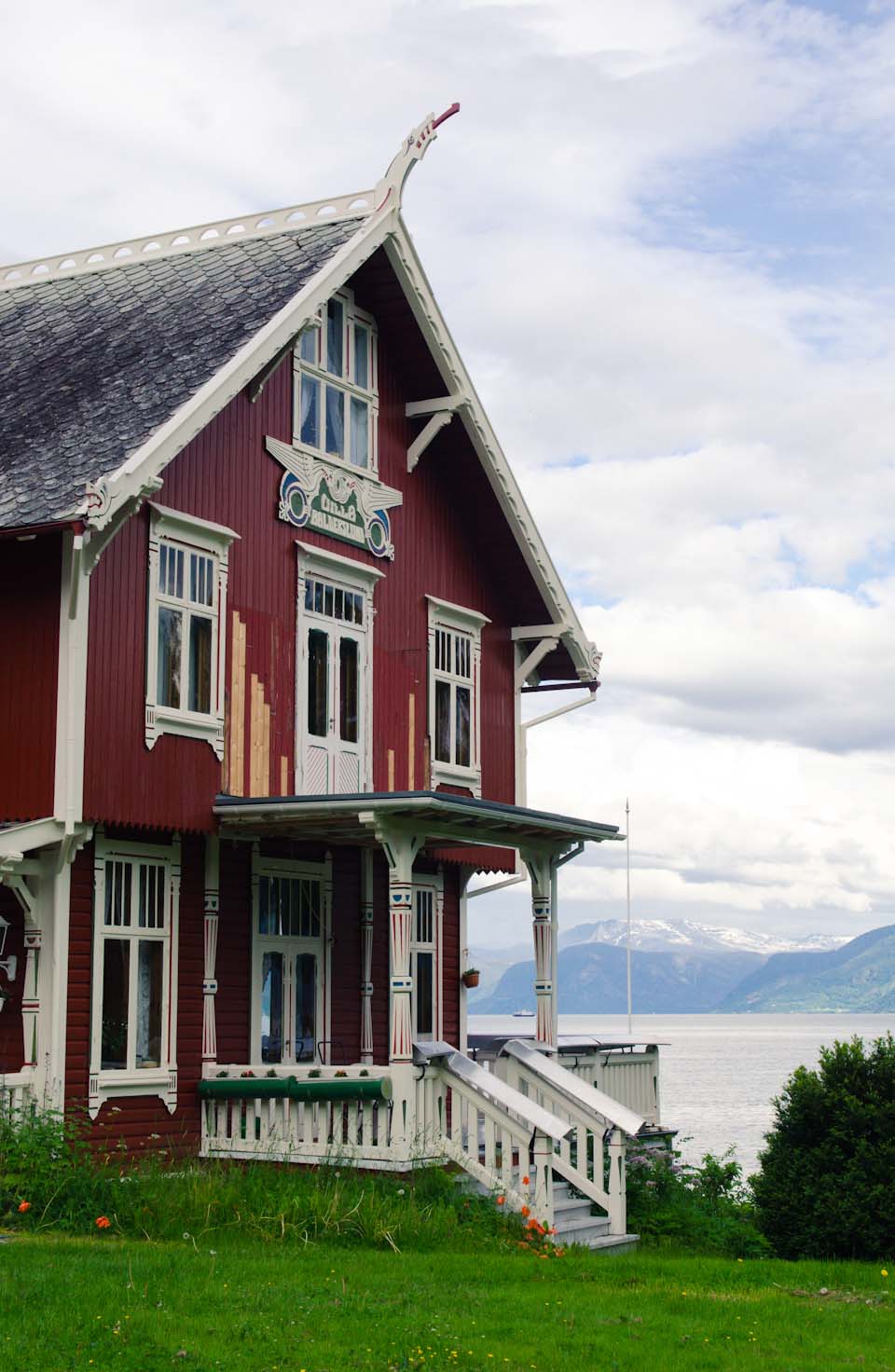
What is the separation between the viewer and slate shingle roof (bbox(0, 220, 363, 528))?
1720cm

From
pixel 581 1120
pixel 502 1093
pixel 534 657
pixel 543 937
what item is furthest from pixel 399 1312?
pixel 534 657

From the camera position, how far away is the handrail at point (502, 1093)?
16875mm

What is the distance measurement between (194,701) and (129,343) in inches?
169

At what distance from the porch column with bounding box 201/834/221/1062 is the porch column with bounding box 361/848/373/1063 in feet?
10.0

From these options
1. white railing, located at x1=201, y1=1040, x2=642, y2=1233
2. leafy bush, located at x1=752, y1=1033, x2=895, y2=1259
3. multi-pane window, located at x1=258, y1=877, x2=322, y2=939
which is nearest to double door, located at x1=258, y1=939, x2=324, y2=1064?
multi-pane window, located at x1=258, y1=877, x2=322, y2=939

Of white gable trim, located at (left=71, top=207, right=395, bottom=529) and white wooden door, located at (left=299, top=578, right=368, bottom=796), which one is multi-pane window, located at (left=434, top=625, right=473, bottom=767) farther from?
white gable trim, located at (left=71, top=207, right=395, bottom=529)

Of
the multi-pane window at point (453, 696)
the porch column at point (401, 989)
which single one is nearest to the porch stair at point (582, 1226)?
the porch column at point (401, 989)

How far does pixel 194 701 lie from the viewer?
733 inches

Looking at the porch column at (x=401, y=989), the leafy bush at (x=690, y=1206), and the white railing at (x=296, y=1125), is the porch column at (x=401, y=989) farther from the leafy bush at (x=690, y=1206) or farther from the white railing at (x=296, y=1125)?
the leafy bush at (x=690, y=1206)

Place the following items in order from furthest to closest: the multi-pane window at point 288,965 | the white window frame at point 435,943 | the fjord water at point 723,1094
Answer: the fjord water at point 723,1094
the white window frame at point 435,943
the multi-pane window at point 288,965

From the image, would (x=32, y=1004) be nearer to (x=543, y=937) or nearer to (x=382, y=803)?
(x=382, y=803)

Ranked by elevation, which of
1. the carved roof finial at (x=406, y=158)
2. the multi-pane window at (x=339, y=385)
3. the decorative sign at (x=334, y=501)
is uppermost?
the carved roof finial at (x=406, y=158)

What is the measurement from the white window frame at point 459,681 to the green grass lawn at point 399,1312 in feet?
27.9

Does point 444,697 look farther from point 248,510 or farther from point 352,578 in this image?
point 248,510
